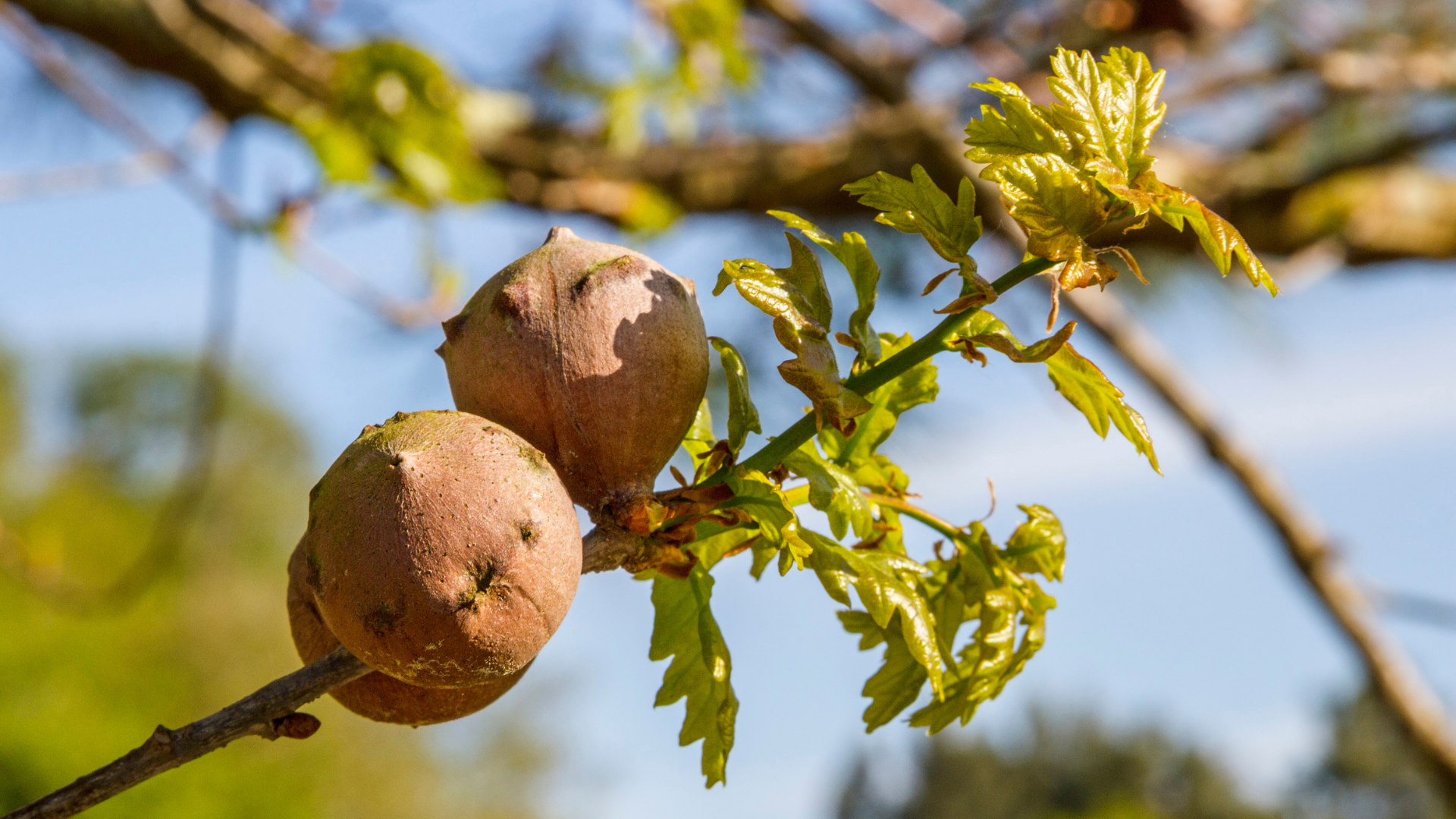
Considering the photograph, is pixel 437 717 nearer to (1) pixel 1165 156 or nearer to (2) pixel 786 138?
(2) pixel 786 138

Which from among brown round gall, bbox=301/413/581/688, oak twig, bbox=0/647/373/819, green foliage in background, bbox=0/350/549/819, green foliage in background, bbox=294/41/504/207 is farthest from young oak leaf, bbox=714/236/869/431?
green foliage in background, bbox=0/350/549/819

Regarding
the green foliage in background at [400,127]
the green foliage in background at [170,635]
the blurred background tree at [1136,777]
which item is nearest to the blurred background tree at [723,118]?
the green foliage in background at [400,127]

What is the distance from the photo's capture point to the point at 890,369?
1.43 feet

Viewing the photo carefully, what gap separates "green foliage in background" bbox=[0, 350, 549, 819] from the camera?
6.77 m

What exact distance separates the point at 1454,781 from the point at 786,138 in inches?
62.1

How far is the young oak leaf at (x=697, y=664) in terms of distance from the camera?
1.56 feet

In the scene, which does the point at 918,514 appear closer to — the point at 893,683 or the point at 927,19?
the point at 893,683

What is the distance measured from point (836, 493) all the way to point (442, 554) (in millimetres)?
158

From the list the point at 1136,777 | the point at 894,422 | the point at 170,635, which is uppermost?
the point at 170,635

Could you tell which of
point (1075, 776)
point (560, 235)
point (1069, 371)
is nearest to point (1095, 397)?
point (1069, 371)

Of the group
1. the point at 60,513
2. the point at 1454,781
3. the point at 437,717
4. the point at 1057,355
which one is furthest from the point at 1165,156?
the point at 60,513

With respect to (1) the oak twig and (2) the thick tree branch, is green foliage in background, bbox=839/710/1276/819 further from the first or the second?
(1) the oak twig

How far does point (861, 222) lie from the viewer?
211 centimetres

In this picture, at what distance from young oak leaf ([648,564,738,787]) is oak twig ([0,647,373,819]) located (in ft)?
0.49
